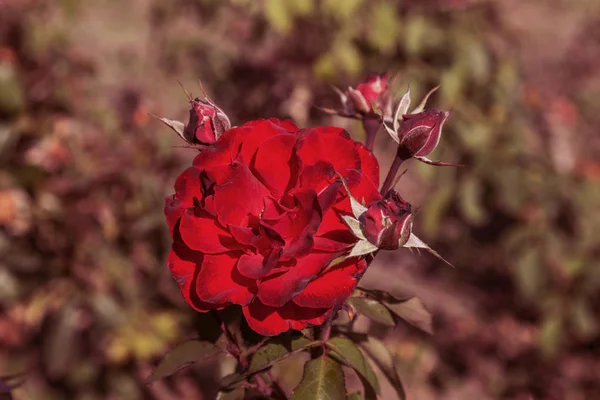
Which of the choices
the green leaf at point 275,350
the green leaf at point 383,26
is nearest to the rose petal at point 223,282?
the green leaf at point 275,350

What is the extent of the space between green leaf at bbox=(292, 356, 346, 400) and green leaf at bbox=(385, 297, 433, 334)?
0.11 metres

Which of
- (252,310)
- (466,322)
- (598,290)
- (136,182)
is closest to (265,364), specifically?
(252,310)

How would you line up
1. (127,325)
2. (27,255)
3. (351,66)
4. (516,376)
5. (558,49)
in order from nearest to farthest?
(27,255) < (127,325) < (351,66) < (516,376) < (558,49)

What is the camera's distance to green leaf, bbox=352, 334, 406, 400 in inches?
34.4

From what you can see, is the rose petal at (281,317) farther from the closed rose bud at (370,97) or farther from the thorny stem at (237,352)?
the closed rose bud at (370,97)

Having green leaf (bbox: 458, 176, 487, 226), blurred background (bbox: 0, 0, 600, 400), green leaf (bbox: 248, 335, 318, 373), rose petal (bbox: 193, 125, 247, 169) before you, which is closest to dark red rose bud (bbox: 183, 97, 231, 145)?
rose petal (bbox: 193, 125, 247, 169)

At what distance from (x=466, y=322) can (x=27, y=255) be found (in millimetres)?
2143

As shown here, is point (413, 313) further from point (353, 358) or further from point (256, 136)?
point (256, 136)

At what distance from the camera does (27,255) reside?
1.86 metres

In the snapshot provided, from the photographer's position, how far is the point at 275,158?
0.72 m

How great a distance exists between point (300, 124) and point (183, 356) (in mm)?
1158

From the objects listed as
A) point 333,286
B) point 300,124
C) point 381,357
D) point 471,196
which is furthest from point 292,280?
point 471,196

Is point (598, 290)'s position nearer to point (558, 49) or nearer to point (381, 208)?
point (381, 208)

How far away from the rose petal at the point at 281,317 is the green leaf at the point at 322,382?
0.11m
